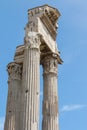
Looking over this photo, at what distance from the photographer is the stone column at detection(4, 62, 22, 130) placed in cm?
2006

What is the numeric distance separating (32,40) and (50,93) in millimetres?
3139

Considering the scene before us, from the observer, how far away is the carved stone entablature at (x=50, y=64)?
21797mm

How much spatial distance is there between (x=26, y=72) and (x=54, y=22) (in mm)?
5393

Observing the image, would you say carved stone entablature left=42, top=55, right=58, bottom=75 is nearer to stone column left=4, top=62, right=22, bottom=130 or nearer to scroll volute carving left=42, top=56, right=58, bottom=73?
scroll volute carving left=42, top=56, right=58, bottom=73

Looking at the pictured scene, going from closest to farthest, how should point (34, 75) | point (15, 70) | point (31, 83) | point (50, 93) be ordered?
1. point (31, 83)
2. point (34, 75)
3. point (50, 93)
4. point (15, 70)

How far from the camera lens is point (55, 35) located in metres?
23.2

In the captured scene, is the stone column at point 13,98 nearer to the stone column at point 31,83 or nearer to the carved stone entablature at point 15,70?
the carved stone entablature at point 15,70

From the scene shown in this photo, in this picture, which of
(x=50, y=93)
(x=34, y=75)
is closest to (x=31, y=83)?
(x=34, y=75)

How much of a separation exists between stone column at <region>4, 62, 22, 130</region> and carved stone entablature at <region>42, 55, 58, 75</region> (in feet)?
4.77

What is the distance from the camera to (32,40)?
65.6 feet

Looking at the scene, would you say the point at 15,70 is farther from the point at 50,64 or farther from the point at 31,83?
the point at 31,83

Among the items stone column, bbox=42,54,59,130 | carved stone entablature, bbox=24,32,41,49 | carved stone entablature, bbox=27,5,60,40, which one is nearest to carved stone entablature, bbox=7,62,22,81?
stone column, bbox=42,54,59,130

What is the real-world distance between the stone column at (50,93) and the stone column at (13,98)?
57.1 inches

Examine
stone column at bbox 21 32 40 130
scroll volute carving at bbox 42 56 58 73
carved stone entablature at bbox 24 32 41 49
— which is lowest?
stone column at bbox 21 32 40 130
